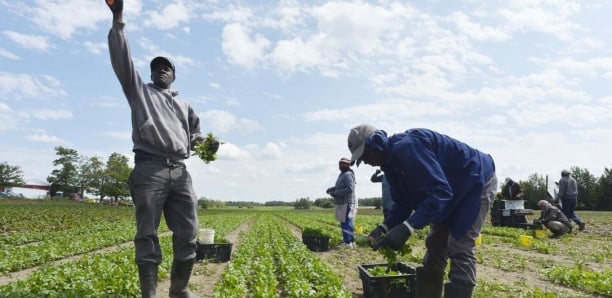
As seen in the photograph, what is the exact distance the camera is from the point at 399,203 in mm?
4047

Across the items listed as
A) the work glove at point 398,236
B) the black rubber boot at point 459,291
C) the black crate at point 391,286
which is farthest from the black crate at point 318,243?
the work glove at point 398,236

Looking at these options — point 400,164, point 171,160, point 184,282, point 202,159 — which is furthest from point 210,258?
point 400,164

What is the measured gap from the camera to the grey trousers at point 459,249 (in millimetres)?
3418

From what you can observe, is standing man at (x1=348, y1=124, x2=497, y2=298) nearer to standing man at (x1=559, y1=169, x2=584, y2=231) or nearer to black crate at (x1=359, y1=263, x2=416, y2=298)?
black crate at (x1=359, y1=263, x2=416, y2=298)

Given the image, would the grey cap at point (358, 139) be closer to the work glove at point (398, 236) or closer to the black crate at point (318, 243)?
the work glove at point (398, 236)

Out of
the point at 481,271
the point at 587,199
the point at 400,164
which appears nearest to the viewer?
the point at 400,164

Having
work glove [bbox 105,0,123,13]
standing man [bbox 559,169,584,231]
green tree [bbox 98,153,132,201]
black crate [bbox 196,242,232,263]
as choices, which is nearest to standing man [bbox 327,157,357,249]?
black crate [bbox 196,242,232,263]

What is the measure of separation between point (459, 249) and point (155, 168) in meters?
3.02

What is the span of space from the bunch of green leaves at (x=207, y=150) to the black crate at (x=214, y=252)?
3.46 m

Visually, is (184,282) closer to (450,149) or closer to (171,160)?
(171,160)

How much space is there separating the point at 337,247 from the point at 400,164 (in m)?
8.61

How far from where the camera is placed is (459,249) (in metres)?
3.48

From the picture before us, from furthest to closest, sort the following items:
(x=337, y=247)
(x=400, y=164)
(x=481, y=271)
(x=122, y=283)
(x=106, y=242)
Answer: (x=106, y=242) → (x=337, y=247) → (x=481, y=271) → (x=122, y=283) → (x=400, y=164)

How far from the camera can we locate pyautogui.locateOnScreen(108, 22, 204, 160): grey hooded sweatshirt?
12.4 ft
